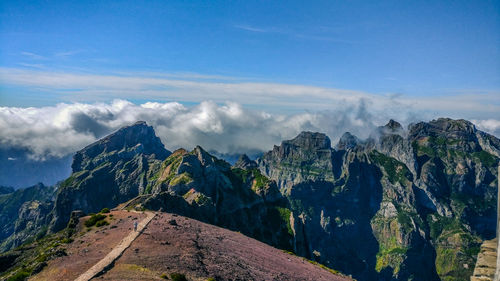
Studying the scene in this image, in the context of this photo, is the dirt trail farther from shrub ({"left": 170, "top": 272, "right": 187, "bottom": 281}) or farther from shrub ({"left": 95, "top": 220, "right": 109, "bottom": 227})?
shrub ({"left": 95, "top": 220, "right": 109, "bottom": 227})

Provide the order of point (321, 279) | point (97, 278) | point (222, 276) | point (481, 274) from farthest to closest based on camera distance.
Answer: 1. point (481, 274)
2. point (321, 279)
3. point (222, 276)
4. point (97, 278)

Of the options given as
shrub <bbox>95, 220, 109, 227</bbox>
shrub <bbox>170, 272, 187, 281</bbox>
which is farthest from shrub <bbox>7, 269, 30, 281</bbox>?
shrub <bbox>95, 220, 109, 227</bbox>

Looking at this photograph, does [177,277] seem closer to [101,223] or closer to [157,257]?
[157,257]

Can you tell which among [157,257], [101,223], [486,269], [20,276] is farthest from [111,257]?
[486,269]

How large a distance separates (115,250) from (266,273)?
1132 inches

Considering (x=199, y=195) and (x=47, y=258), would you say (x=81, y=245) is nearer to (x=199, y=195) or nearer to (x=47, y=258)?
(x=47, y=258)

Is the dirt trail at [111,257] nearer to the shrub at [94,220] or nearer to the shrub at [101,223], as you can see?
the shrub at [101,223]

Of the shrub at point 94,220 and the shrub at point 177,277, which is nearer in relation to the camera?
the shrub at point 177,277

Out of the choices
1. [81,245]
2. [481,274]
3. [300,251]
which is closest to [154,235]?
[81,245]

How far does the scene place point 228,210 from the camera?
19125cm

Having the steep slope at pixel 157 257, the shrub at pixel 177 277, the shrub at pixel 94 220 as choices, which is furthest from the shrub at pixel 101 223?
the shrub at pixel 177 277

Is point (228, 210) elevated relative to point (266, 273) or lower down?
lower down

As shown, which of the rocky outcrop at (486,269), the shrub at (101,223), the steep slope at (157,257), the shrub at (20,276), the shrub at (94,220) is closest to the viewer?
the shrub at (20,276)

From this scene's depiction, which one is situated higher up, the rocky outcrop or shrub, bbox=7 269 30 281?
shrub, bbox=7 269 30 281
